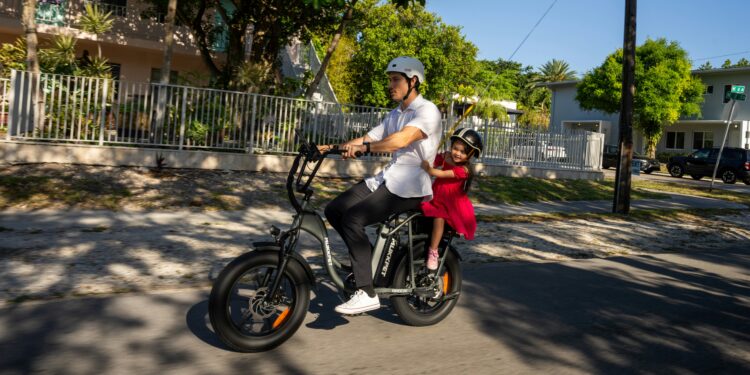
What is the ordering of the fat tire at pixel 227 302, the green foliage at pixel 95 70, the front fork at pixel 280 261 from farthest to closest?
1. the green foliage at pixel 95 70
2. the front fork at pixel 280 261
3. the fat tire at pixel 227 302

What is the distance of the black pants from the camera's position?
406cm

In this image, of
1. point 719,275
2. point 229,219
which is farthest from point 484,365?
point 229,219

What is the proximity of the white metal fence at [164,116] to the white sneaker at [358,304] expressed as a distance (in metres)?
9.35

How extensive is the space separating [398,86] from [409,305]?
153cm

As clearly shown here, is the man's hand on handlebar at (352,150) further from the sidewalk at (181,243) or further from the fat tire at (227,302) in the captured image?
the sidewalk at (181,243)

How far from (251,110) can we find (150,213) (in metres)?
4.93

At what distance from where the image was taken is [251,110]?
13508 mm

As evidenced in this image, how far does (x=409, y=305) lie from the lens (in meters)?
4.48

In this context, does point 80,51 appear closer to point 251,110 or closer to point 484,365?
point 251,110

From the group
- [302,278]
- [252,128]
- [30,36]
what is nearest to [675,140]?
[252,128]

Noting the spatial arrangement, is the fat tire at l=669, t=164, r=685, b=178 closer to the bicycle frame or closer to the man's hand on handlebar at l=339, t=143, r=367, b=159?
the bicycle frame

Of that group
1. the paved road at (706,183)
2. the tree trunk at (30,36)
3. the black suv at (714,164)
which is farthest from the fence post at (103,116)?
the black suv at (714,164)

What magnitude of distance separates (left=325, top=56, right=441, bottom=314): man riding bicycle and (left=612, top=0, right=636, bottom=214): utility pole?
9.01 metres

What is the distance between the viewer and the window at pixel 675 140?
Answer: 1842 inches
